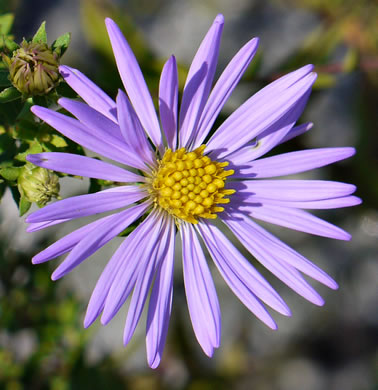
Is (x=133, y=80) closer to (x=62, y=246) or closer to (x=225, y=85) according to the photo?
(x=225, y=85)

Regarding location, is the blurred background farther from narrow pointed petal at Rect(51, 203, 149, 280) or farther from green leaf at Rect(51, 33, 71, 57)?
narrow pointed petal at Rect(51, 203, 149, 280)

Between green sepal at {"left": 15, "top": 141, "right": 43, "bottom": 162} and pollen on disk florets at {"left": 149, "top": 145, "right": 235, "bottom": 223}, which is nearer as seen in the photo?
green sepal at {"left": 15, "top": 141, "right": 43, "bottom": 162}

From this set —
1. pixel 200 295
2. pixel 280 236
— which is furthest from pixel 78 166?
pixel 280 236

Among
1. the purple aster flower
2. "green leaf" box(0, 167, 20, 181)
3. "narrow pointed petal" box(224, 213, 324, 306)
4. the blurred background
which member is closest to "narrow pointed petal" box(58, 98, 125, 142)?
the purple aster flower

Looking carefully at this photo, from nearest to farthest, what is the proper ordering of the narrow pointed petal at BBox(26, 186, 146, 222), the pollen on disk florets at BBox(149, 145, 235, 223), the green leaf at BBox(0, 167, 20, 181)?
the narrow pointed petal at BBox(26, 186, 146, 222), the green leaf at BBox(0, 167, 20, 181), the pollen on disk florets at BBox(149, 145, 235, 223)

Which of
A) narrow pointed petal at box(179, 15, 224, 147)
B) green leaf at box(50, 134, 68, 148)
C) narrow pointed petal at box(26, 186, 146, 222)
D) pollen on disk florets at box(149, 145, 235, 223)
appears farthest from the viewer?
pollen on disk florets at box(149, 145, 235, 223)

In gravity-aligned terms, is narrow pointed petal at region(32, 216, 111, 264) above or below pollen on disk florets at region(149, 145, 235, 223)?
below

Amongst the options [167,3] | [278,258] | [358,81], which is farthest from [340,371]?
[167,3]
